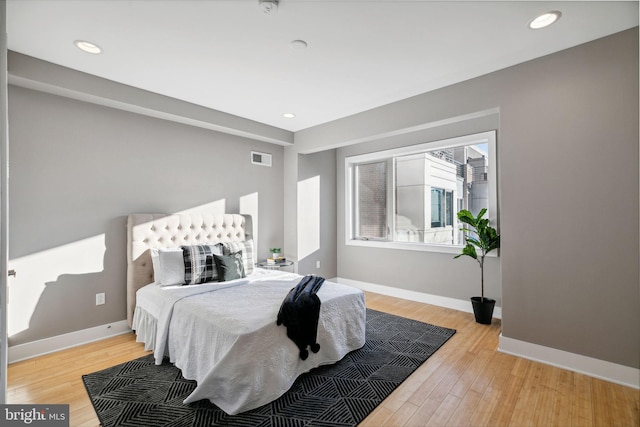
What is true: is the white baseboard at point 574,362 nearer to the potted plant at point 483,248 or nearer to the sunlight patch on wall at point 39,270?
the potted plant at point 483,248

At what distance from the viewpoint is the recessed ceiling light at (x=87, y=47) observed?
7.64 feet

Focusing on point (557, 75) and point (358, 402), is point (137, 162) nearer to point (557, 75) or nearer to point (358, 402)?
point (358, 402)

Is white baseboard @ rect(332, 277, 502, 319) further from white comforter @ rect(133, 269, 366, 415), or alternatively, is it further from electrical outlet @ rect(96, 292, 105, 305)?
electrical outlet @ rect(96, 292, 105, 305)

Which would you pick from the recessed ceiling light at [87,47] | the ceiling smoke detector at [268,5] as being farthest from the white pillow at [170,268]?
the ceiling smoke detector at [268,5]

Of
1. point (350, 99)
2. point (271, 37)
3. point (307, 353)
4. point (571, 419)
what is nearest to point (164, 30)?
point (271, 37)

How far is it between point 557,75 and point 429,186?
7.24 ft

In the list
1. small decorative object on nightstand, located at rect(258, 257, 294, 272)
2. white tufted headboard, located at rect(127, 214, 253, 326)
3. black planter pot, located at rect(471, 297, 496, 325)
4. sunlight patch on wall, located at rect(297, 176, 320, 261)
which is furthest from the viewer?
sunlight patch on wall, located at rect(297, 176, 320, 261)

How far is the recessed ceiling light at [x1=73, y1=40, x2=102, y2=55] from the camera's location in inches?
91.7

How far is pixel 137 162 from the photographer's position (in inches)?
133

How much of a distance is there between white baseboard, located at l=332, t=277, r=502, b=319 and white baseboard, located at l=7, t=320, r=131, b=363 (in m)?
3.37

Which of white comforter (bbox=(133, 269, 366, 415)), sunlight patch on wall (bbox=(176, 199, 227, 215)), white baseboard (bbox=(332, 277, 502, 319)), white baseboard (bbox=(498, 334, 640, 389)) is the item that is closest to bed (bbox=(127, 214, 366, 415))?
white comforter (bbox=(133, 269, 366, 415))

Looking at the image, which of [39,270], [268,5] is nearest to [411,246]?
[268,5]

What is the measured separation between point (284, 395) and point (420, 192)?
347 centimetres

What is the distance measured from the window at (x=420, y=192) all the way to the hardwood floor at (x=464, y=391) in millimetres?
1830
